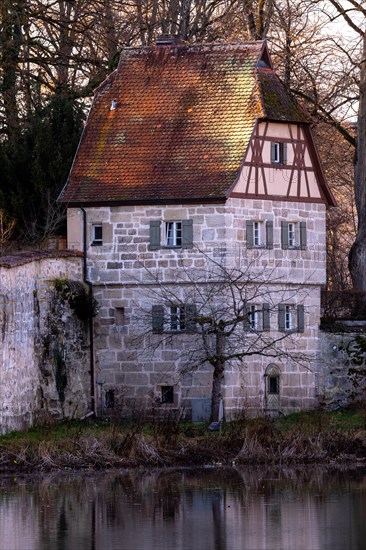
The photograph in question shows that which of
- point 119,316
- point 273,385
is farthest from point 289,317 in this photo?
point 119,316

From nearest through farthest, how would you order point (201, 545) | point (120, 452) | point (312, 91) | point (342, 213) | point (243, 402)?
point (201, 545) < point (120, 452) < point (243, 402) < point (312, 91) < point (342, 213)

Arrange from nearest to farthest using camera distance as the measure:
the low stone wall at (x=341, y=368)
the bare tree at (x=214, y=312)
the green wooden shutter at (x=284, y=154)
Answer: the bare tree at (x=214, y=312)
the green wooden shutter at (x=284, y=154)
the low stone wall at (x=341, y=368)

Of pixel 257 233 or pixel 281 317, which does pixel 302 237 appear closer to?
pixel 257 233

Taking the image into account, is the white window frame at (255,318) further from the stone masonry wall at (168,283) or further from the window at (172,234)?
the window at (172,234)

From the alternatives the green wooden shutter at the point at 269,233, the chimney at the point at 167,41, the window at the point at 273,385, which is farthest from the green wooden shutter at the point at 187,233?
the chimney at the point at 167,41

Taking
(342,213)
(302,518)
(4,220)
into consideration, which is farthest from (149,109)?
(342,213)

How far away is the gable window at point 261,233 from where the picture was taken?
42812 millimetres

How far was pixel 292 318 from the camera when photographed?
43812 millimetres

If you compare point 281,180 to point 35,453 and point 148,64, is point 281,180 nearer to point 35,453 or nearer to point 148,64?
point 148,64

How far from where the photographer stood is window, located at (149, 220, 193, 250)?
42406 mm

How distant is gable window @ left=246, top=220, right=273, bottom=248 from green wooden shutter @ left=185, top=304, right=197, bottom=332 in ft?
6.65

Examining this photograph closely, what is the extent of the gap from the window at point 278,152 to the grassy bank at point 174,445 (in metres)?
7.01

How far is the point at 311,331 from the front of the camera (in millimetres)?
44312

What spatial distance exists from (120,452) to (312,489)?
14.4 ft
